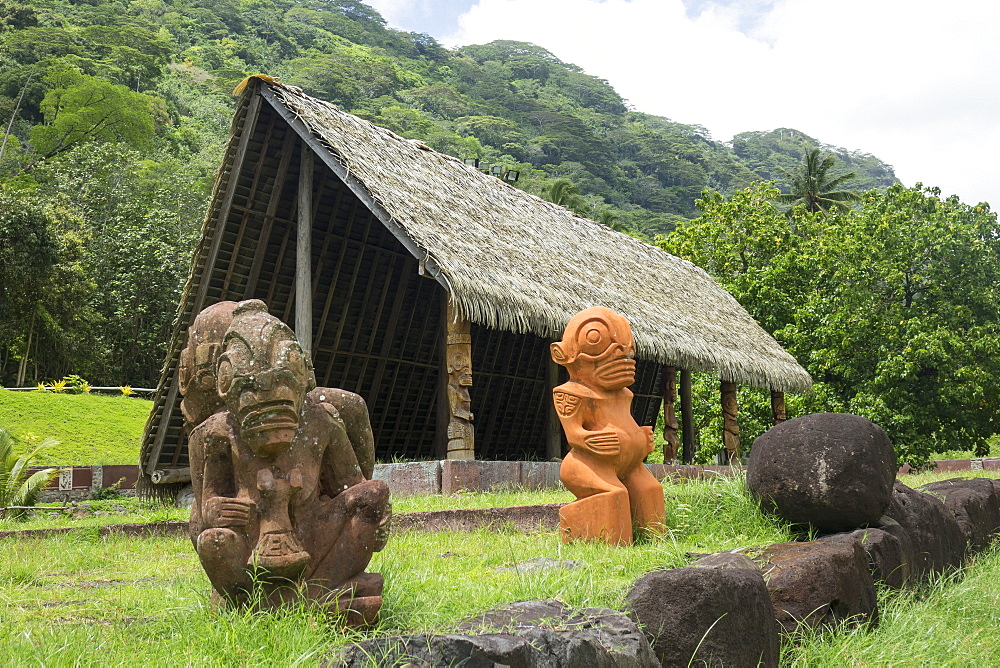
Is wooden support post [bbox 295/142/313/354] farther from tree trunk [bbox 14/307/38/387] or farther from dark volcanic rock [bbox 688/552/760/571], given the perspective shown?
tree trunk [bbox 14/307/38/387]

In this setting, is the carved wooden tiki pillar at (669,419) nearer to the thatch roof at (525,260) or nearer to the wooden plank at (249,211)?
the thatch roof at (525,260)

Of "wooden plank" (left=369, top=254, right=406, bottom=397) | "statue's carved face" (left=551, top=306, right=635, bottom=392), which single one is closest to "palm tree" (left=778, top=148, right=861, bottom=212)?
"wooden plank" (left=369, top=254, right=406, bottom=397)

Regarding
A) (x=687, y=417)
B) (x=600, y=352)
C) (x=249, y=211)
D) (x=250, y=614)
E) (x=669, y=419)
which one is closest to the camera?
(x=250, y=614)

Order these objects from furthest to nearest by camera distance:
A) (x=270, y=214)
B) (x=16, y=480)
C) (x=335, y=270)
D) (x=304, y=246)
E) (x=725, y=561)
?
(x=335, y=270) → (x=270, y=214) → (x=16, y=480) → (x=304, y=246) → (x=725, y=561)

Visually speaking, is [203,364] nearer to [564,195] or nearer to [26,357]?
[26,357]

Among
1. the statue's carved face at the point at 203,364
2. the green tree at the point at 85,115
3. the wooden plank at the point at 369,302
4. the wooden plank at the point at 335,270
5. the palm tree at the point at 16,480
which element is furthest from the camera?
the green tree at the point at 85,115

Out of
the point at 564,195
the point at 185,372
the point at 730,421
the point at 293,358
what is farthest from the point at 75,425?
the point at 564,195

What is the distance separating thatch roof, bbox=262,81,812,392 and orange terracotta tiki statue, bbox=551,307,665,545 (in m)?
2.60

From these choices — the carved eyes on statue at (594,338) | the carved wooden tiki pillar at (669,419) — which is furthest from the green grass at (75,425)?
the carved eyes on statue at (594,338)

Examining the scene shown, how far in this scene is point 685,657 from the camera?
3459 mm

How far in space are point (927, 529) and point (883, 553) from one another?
1225 millimetres

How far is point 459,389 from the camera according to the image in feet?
27.5

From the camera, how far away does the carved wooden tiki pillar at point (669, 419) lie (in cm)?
1286

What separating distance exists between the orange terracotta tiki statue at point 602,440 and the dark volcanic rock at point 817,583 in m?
0.88
